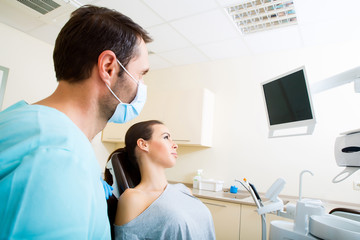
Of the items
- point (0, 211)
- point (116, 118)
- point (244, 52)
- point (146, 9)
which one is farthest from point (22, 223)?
point (244, 52)

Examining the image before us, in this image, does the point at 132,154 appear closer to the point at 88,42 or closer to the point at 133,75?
the point at 133,75

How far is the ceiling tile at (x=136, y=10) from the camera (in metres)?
2.43

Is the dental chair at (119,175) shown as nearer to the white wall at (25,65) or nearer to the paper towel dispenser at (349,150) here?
the paper towel dispenser at (349,150)

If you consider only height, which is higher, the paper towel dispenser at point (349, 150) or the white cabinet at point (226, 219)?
the paper towel dispenser at point (349, 150)

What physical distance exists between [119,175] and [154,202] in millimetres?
302

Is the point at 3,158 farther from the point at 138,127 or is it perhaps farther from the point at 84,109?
the point at 138,127

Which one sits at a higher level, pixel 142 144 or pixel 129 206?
pixel 142 144

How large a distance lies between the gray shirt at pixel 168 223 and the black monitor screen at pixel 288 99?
82 cm

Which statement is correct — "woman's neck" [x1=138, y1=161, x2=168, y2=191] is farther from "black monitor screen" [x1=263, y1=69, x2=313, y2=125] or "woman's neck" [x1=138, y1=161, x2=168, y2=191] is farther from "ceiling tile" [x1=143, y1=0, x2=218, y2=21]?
A: "ceiling tile" [x1=143, y1=0, x2=218, y2=21]

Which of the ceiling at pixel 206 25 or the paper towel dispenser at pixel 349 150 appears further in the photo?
the ceiling at pixel 206 25

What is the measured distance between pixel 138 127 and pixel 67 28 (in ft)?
3.19

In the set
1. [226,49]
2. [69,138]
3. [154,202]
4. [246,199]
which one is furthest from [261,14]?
[69,138]

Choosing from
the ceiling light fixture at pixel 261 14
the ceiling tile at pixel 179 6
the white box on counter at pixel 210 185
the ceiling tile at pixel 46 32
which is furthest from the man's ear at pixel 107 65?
the ceiling tile at pixel 46 32

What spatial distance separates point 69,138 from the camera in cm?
53
